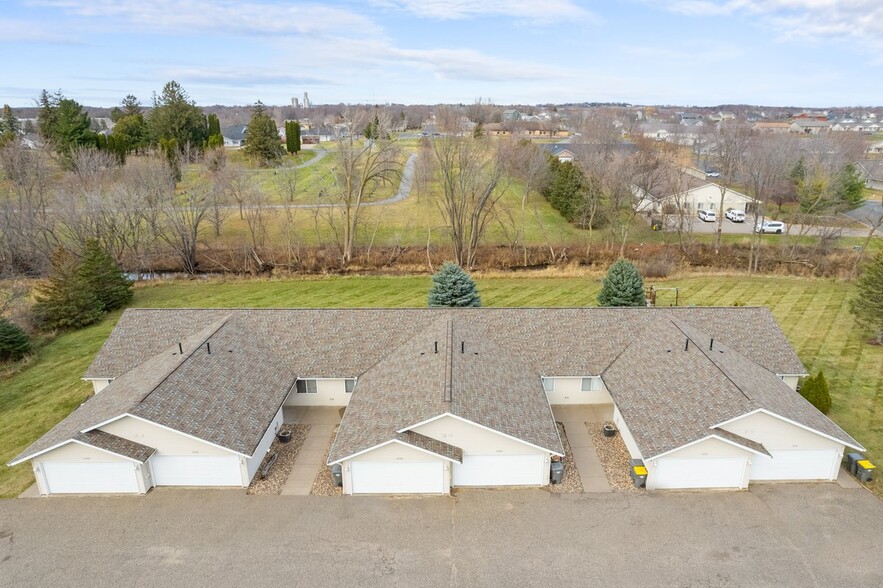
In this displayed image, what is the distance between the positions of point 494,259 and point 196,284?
82.0 feet

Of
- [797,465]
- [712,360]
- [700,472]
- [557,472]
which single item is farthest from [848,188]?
[557,472]

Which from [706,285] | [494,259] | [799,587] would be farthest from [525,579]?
[494,259]

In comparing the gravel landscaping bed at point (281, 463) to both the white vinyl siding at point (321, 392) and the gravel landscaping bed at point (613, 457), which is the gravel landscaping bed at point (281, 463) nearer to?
the white vinyl siding at point (321, 392)

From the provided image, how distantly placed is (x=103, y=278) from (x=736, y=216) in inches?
2346

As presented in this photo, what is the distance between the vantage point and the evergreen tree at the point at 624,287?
3169 centimetres

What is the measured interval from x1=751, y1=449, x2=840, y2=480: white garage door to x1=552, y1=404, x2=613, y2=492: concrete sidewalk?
5168mm

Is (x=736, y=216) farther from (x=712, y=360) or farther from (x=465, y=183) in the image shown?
(x=712, y=360)

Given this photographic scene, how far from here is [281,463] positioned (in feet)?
66.6

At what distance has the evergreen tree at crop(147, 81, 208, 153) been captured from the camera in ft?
246

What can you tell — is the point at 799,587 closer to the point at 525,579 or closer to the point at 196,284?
the point at 525,579

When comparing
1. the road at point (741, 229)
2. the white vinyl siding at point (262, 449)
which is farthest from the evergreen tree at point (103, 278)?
the road at point (741, 229)

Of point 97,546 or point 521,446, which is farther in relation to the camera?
point 521,446

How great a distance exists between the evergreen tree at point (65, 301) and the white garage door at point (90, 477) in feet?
63.6

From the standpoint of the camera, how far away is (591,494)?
18438 millimetres
